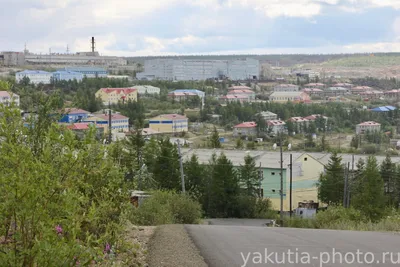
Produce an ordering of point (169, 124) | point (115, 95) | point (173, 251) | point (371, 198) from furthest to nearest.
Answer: point (115, 95), point (169, 124), point (371, 198), point (173, 251)

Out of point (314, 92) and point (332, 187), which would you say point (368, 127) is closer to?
point (332, 187)

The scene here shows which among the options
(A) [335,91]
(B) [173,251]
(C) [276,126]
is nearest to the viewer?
(B) [173,251]

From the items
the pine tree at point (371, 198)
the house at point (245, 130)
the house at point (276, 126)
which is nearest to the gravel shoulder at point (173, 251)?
the pine tree at point (371, 198)

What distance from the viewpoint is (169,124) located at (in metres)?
58.9

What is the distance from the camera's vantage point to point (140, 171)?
23.6 meters

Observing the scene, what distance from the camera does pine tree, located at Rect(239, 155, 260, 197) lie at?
2716cm

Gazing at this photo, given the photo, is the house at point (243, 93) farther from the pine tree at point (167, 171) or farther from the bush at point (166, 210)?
the bush at point (166, 210)

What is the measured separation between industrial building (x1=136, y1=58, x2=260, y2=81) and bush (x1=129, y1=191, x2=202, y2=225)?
116 meters

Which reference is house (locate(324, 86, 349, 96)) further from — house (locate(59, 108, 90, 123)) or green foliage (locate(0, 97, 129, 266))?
green foliage (locate(0, 97, 129, 266))

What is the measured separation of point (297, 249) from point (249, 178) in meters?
19.8

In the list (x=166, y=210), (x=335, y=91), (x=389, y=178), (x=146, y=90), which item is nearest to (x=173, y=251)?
(x=166, y=210)

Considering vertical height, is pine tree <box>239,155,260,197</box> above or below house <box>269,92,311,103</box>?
below

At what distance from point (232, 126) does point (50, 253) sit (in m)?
61.8

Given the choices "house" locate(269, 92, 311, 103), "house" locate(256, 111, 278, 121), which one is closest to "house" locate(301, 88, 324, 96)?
"house" locate(269, 92, 311, 103)
